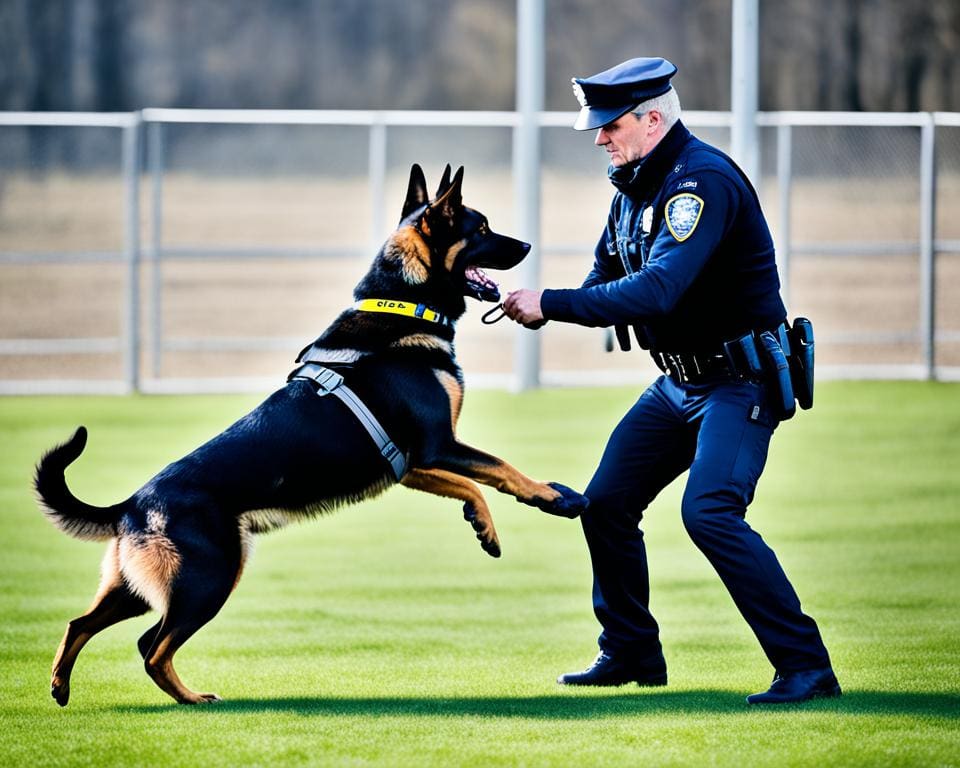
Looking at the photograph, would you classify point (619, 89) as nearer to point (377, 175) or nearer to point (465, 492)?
point (465, 492)

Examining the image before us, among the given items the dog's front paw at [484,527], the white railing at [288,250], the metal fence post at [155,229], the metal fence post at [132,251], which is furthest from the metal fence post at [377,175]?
the dog's front paw at [484,527]

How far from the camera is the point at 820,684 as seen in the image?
16.4ft

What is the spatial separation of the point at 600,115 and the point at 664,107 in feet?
0.63

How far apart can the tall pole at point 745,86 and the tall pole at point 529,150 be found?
2.23 meters

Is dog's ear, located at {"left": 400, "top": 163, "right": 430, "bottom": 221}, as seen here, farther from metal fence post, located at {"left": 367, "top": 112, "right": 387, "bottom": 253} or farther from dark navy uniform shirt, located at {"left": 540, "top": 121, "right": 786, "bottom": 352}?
metal fence post, located at {"left": 367, "top": 112, "right": 387, "bottom": 253}

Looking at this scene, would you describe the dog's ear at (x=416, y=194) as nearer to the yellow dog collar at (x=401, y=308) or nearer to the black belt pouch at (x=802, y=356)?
the yellow dog collar at (x=401, y=308)

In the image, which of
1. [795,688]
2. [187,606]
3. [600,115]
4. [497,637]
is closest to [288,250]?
[497,637]

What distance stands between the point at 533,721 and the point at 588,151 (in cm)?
1215

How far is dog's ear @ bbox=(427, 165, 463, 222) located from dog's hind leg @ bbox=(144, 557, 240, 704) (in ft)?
4.15

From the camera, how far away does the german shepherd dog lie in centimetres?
495

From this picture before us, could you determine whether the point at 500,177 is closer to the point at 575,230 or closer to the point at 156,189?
the point at 575,230

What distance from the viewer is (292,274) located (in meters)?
22.0

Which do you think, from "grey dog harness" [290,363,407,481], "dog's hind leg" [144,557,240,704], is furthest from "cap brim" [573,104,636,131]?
"dog's hind leg" [144,557,240,704]

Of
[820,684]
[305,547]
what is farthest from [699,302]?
[305,547]
